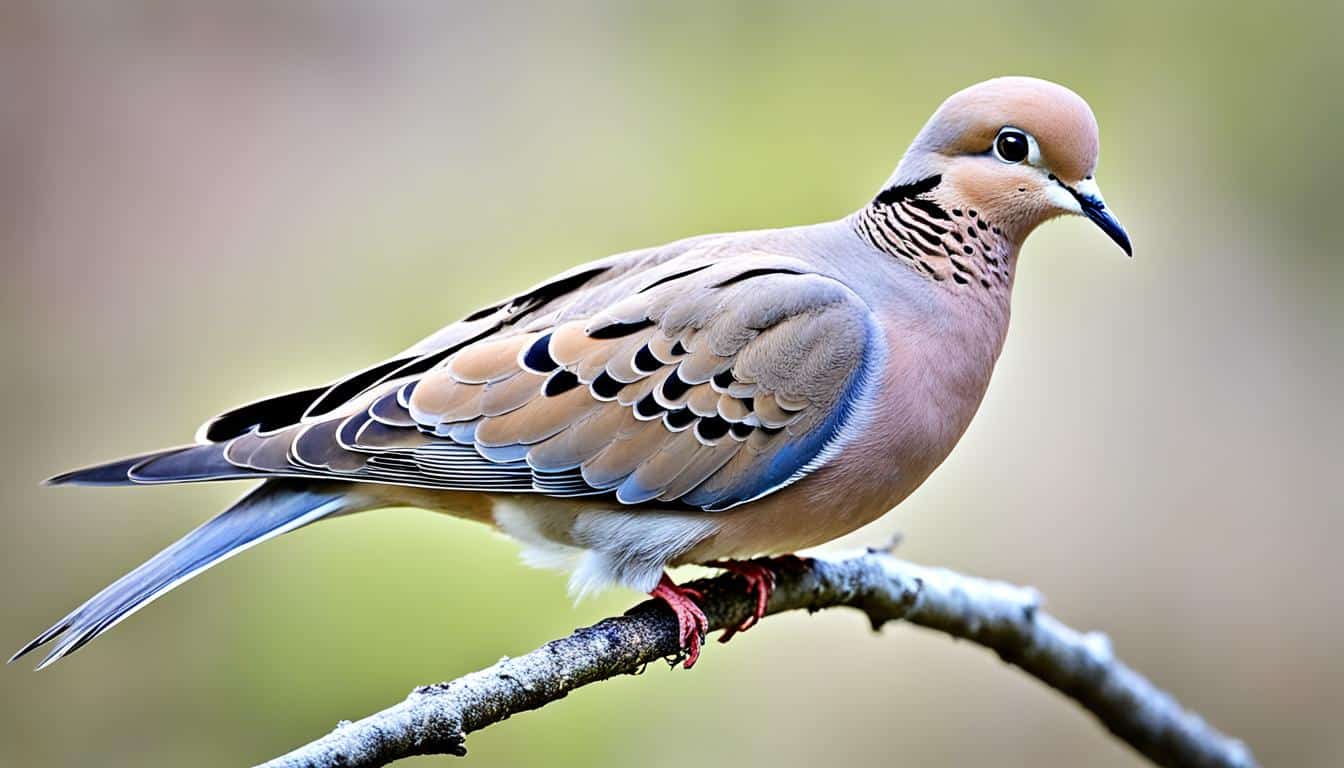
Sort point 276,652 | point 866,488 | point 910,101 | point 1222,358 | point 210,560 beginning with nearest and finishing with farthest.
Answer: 1. point 210,560
2. point 866,488
3. point 276,652
4. point 910,101
5. point 1222,358

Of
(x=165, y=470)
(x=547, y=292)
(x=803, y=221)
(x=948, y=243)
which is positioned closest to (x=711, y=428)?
(x=547, y=292)

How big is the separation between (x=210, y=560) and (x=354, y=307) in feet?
8.24

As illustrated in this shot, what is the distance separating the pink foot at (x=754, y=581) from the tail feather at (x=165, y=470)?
1025 millimetres

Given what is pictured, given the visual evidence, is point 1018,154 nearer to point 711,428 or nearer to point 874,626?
point 711,428

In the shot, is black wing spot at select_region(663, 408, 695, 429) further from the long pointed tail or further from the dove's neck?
the long pointed tail

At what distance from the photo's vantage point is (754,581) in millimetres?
2959

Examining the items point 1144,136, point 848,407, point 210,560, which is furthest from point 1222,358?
point 210,560

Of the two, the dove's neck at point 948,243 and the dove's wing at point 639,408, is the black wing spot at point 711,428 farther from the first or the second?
the dove's neck at point 948,243

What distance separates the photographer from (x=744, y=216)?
494 cm

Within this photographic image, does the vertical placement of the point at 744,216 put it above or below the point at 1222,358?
above

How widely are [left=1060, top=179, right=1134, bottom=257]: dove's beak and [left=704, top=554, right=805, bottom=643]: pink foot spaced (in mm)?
976

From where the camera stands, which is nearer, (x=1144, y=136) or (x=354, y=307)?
(x=354, y=307)

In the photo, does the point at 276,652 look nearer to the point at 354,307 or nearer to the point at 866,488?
the point at 354,307

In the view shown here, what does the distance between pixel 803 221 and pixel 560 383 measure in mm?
2249
